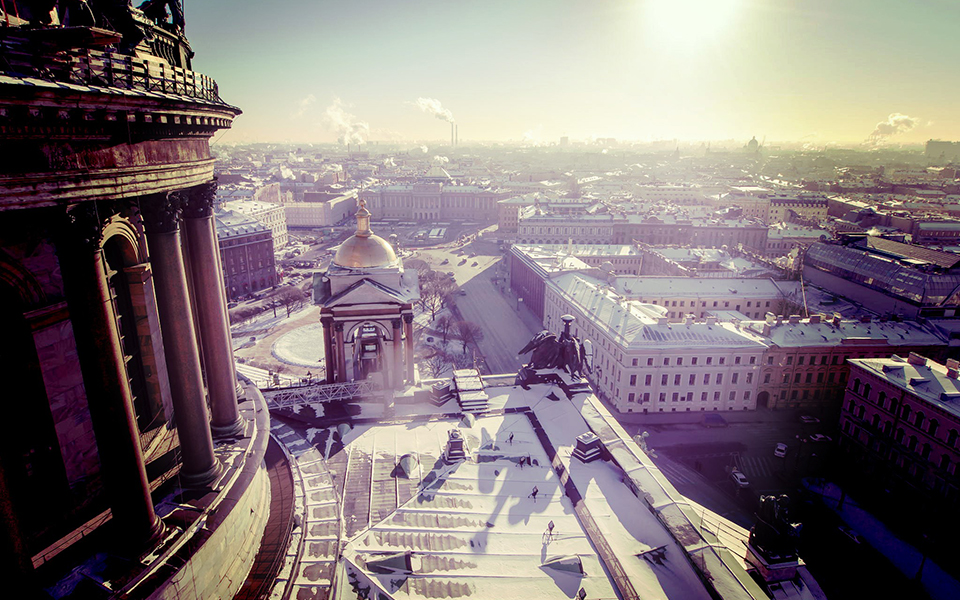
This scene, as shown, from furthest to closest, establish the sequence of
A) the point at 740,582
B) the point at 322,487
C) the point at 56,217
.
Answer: the point at 322,487
the point at 740,582
the point at 56,217

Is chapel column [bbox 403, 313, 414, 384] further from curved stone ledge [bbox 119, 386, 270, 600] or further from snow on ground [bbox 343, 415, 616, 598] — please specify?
curved stone ledge [bbox 119, 386, 270, 600]

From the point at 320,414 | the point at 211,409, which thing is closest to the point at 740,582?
the point at 211,409

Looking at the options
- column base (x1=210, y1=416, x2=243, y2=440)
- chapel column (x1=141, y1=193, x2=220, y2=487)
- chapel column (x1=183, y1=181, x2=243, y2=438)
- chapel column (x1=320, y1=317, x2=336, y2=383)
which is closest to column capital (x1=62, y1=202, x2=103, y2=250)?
chapel column (x1=141, y1=193, x2=220, y2=487)

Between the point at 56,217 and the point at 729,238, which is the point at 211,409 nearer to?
the point at 56,217

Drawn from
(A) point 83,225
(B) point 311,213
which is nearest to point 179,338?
(A) point 83,225

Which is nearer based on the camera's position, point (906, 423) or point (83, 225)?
point (83, 225)

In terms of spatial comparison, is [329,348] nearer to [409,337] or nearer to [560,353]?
[409,337]
